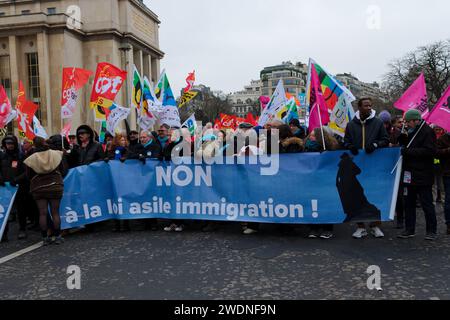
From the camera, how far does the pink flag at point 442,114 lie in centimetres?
590

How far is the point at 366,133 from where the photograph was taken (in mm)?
6164

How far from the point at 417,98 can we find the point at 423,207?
6.70 ft

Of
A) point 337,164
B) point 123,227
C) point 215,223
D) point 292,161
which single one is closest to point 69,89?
point 123,227

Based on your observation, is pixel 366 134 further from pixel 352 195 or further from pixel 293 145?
pixel 293 145

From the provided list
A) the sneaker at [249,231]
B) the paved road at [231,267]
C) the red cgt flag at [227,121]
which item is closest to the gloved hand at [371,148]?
the paved road at [231,267]

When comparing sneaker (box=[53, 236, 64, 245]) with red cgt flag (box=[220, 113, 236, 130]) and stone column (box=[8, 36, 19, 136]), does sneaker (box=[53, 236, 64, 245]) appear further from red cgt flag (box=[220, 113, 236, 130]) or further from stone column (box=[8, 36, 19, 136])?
stone column (box=[8, 36, 19, 136])

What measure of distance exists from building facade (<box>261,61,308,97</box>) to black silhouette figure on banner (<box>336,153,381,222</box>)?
13088 cm

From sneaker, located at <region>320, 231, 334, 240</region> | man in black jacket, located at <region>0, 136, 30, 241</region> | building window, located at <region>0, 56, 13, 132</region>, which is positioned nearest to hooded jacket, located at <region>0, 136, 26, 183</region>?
man in black jacket, located at <region>0, 136, 30, 241</region>

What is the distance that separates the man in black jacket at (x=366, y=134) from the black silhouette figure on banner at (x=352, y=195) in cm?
20

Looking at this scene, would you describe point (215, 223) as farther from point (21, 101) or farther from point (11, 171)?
point (21, 101)

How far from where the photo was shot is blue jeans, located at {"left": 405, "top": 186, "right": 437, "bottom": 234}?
5.89 metres

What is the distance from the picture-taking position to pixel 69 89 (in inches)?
380

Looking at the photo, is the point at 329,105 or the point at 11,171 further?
the point at 11,171
